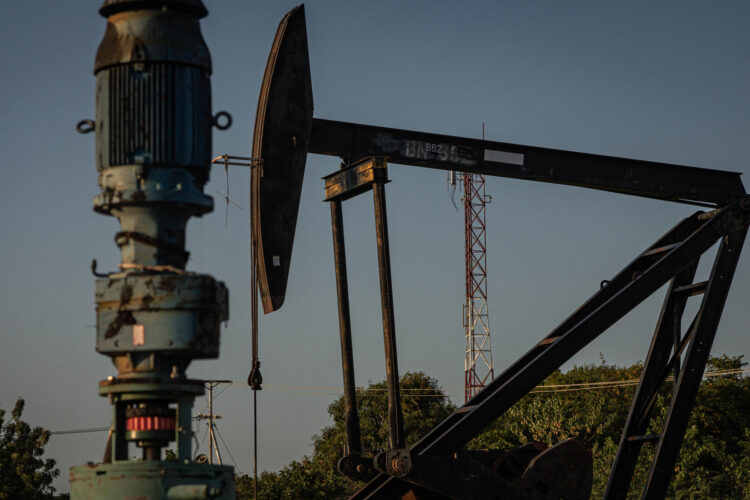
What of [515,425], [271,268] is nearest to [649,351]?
[271,268]

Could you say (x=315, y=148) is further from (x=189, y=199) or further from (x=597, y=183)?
(x=189, y=199)

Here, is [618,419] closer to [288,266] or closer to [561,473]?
[561,473]

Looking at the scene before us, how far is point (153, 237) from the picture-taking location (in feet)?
19.7

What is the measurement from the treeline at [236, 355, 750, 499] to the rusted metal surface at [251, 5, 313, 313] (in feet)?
70.5

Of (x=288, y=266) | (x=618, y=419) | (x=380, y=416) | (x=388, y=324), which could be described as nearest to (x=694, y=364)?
(x=388, y=324)

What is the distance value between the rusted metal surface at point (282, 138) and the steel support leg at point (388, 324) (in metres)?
1.00

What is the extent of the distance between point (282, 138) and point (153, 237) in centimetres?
536

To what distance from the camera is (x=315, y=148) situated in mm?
12383

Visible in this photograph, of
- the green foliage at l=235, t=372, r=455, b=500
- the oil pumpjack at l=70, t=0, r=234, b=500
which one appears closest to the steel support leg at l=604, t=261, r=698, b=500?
the oil pumpjack at l=70, t=0, r=234, b=500

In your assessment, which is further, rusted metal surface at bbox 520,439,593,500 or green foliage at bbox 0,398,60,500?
green foliage at bbox 0,398,60,500

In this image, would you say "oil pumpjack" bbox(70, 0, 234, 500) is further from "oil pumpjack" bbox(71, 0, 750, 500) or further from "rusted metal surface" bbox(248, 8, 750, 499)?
"rusted metal surface" bbox(248, 8, 750, 499)

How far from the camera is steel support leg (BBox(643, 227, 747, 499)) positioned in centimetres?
1357

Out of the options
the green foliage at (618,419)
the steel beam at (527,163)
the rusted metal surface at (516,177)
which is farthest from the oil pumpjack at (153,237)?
the green foliage at (618,419)

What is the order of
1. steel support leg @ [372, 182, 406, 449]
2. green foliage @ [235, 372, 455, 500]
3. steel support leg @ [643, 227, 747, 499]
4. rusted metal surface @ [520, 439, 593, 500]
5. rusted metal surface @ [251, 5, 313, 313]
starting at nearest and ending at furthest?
rusted metal surface @ [251, 5, 313, 313], steel support leg @ [372, 182, 406, 449], rusted metal surface @ [520, 439, 593, 500], steel support leg @ [643, 227, 747, 499], green foliage @ [235, 372, 455, 500]
